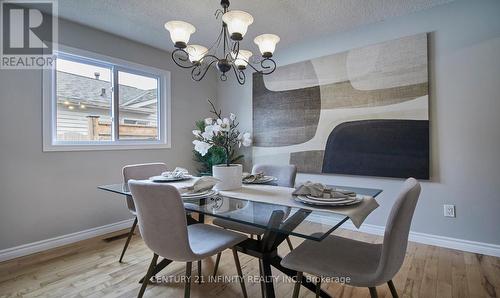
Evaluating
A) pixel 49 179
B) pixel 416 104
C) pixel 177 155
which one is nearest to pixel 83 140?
pixel 49 179

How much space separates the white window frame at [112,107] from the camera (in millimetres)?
2480

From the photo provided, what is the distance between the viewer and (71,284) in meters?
1.89

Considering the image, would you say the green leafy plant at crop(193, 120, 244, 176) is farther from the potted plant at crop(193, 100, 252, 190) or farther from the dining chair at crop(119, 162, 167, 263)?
the potted plant at crop(193, 100, 252, 190)

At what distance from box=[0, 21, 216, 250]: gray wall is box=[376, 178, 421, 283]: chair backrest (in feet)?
9.39

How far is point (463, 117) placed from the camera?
2.34 metres

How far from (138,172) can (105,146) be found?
87 centimetres

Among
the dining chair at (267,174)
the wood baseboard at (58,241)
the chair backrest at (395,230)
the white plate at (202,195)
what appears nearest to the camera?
the chair backrest at (395,230)

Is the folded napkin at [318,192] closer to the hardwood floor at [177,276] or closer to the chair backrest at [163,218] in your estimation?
the chair backrest at [163,218]

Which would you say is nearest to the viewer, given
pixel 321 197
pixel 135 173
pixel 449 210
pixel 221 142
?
pixel 321 197

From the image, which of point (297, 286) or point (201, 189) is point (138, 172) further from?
point (297, 286)

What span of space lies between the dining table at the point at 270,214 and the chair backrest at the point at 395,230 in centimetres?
15

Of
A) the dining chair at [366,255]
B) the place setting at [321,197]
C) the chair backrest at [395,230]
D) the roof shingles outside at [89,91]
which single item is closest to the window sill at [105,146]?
the roof shingles outside at [89,91]

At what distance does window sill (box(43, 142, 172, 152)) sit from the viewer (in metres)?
2.52

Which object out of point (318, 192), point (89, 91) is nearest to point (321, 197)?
point (318, 192)
